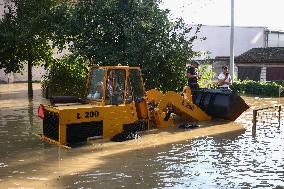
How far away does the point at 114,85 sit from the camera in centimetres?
1140

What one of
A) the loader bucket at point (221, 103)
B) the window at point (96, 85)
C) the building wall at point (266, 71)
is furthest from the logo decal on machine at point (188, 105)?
the building wall at point (266, 71)

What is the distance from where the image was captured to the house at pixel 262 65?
34500 millimetres

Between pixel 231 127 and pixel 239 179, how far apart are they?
6.37m

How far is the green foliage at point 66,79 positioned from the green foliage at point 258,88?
1273 cm

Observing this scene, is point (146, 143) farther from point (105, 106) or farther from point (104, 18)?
point (104, 18)

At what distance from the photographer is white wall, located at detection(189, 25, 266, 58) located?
51219 millimetres

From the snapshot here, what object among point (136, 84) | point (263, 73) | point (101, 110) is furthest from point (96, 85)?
point (263, 73)

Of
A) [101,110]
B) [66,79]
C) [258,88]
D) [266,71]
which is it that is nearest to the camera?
[101,110]

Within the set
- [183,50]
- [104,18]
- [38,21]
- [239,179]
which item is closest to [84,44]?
[104,18]

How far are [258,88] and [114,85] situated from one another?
19316 mm

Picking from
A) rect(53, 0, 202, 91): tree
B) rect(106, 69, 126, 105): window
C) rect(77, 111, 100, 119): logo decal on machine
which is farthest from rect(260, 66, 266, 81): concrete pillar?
rect(77, 111, 100, 119): logo decal on machine

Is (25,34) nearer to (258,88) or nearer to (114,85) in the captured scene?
(114,85)

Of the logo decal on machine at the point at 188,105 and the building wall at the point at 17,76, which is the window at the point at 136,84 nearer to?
the logo decal on machine at the point at 188,105

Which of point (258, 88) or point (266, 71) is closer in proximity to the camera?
point (258, 88)
